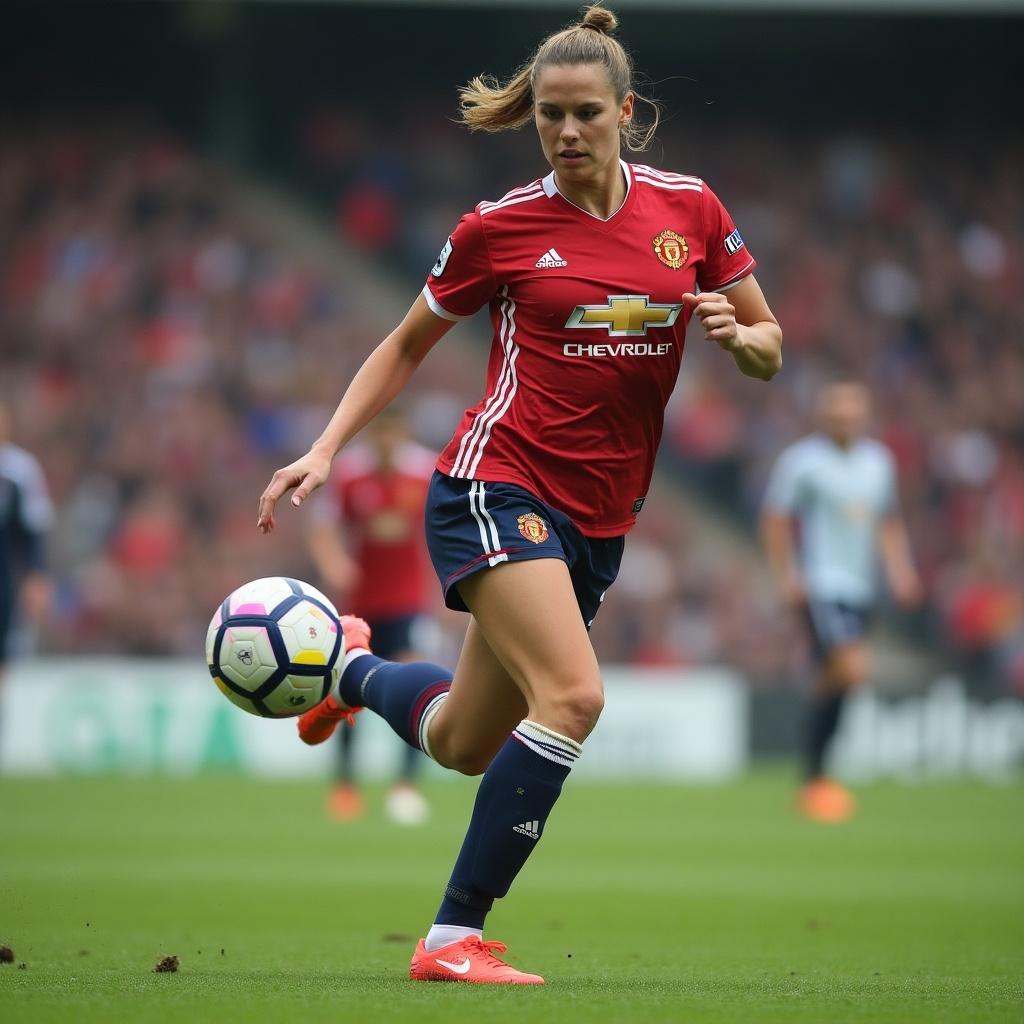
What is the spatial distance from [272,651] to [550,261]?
4.97 ft

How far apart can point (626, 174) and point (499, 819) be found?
6.16 ft

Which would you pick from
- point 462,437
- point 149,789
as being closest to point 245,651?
point 462,437

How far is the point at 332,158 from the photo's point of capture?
24.4 meters

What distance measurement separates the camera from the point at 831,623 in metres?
12.7

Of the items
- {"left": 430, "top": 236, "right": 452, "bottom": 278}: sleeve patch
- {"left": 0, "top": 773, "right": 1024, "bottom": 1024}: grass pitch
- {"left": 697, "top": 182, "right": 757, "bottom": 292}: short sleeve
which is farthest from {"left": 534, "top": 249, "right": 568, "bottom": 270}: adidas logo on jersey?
{"left": 0, "top": 773, "right": 1024, "bottom": 1024}: grass pitch

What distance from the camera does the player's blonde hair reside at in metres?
4.94

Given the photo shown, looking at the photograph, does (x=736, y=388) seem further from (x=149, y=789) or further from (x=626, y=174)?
(x=626, y=174)

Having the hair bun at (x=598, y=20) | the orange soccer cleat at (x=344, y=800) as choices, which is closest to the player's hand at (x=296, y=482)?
the hair bun at (x=598, y=20)

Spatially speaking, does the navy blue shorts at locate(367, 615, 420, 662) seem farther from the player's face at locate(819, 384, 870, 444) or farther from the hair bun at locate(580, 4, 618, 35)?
the hair bun at locate(580, 4, 618, 35)

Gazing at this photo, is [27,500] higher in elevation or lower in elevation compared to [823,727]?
higher

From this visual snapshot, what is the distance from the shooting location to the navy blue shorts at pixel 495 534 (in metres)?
4.90

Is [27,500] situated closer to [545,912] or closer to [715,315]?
[545,912]

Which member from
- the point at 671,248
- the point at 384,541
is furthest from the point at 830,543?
the point at 671,248

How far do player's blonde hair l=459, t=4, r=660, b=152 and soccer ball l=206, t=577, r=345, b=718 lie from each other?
1.63 meters
